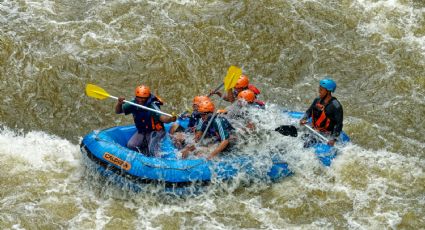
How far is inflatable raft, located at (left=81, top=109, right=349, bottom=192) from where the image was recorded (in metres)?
7.46

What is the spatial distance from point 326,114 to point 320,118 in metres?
0.14

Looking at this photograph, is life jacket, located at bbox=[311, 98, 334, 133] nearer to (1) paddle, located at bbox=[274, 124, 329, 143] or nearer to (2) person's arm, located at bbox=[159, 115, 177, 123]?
(1) paddle, located at bbox=[274, 124, 329, 143]

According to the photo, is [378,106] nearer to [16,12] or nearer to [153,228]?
[153,228]

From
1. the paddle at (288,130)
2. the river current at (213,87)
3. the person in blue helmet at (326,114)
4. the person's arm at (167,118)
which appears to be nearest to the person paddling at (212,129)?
the person's arm at (167,118)

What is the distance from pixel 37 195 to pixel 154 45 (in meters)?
4.15

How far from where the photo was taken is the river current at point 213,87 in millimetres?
7621

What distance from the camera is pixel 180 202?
302 inches

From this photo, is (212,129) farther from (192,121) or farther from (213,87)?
(213,87)

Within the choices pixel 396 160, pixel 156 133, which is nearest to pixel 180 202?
pixel 156 133

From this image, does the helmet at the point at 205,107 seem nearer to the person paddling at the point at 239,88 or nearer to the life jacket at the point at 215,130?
the life jacket at the point at 215,130

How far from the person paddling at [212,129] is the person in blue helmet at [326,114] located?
4.05ft

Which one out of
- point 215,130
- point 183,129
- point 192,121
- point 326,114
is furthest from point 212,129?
point 326,114

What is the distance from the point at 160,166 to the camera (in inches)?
294

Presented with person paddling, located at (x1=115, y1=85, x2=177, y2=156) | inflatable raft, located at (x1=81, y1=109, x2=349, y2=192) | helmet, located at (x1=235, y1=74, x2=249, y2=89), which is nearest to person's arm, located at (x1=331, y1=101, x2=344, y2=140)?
inflatable raft, located at (x1=81, y1=109, x2=349, y2=192)
